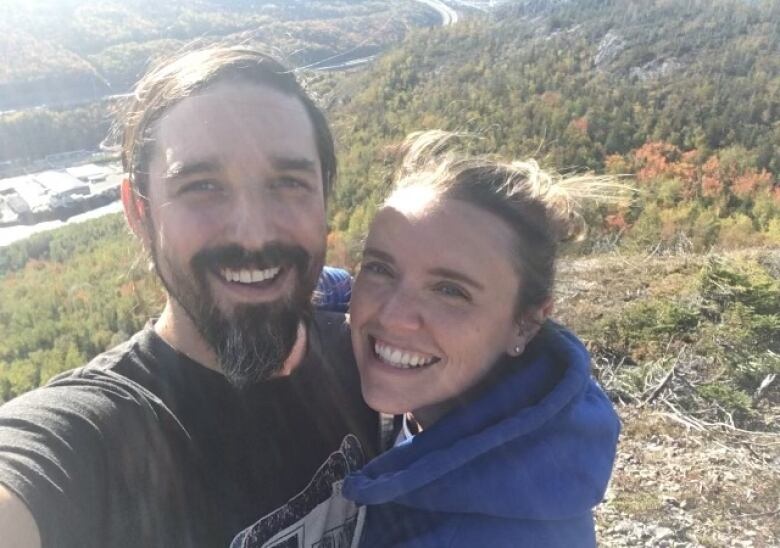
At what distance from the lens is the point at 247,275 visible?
1.52m

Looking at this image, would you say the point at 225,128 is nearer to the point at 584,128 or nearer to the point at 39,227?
the point at 584,128

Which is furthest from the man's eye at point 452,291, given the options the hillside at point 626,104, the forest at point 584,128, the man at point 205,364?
the forest at point 584,128

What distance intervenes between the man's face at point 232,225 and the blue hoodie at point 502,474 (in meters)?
0.44

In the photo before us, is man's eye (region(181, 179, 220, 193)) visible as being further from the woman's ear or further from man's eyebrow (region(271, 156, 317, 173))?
the woman's ear

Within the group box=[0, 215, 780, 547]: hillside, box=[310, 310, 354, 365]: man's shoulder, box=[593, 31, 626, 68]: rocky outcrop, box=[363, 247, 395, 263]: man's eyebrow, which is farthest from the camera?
box=[593, 31, 626, 68]: rocky outcrop

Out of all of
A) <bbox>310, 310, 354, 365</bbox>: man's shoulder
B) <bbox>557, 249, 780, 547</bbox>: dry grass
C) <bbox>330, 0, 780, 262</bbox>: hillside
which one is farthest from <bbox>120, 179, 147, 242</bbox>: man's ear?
<bbox>330, 0, 780, 262</bbox>: hillside

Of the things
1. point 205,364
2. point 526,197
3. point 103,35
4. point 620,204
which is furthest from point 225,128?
point 103,35

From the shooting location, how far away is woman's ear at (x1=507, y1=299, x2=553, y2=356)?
1723 millimetres

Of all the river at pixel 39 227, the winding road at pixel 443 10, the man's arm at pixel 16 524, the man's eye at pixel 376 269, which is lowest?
the river at pixel 39 227

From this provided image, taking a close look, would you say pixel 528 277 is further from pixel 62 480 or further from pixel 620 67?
pixel 620 67

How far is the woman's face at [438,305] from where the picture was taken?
63.2 inches

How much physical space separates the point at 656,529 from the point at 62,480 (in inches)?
132

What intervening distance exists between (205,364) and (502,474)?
2.48 ft

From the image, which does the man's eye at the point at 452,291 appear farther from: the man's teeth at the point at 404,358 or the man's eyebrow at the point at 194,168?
the man's eyebrow at the point at 194,168
